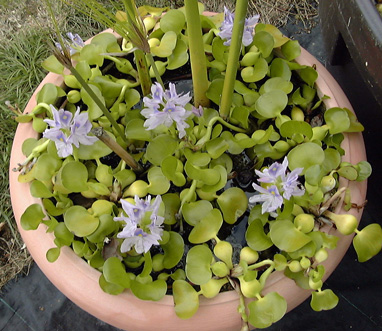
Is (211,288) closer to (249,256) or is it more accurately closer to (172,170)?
(249,256)

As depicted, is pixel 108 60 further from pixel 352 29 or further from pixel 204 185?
pixel 352 29

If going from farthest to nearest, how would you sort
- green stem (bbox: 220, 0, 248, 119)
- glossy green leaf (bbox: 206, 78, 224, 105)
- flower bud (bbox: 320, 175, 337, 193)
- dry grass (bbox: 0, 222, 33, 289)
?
1. dry grass (bbox: 0, 222, 33, 289)
2. glossy green leaf (bbox: 206, 78, 224, 105)
3. flower bud (bbox: 320, 175, 337, 193)
4. green stem (bbox: 220, 0, 248, 119)

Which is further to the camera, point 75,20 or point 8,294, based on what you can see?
point 75,20

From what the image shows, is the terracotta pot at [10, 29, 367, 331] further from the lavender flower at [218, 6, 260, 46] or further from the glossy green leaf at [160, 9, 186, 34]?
the glossy green leaf at [160, 9, 186, 34]

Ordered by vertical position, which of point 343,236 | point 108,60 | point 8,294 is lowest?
point 8,294

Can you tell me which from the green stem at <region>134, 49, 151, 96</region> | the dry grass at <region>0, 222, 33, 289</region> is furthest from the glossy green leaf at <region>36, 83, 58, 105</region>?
the dry grass at <region>0, 222, 33, 289</region>

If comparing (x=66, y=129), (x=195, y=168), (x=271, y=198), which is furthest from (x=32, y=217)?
(x=271, y=198)

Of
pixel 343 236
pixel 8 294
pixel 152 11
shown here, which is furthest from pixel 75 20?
pixel 343 236
